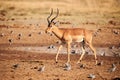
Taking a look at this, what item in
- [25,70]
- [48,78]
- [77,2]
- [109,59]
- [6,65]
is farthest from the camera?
[77,2]

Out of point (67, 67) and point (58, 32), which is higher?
point (58, 32)

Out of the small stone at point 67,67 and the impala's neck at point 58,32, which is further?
the impala's neck at point 58,32

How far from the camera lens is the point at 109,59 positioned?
2158 cm

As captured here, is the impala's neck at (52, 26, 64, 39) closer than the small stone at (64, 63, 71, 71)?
No

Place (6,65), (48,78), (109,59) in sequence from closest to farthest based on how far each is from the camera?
(48,78) < (6,65) < (109,59)

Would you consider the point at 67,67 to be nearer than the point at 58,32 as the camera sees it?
Yes

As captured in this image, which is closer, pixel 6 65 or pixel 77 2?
pixel 6 65

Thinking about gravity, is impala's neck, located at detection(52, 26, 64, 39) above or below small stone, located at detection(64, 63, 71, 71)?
above

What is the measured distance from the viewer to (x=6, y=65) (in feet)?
65.9

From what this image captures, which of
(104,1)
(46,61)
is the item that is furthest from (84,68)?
(104,1)

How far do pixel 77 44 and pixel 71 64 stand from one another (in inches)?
272

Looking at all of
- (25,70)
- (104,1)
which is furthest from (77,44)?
(104,1)

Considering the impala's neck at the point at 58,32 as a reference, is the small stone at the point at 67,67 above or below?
below

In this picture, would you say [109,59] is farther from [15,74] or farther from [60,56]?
[15,74]
